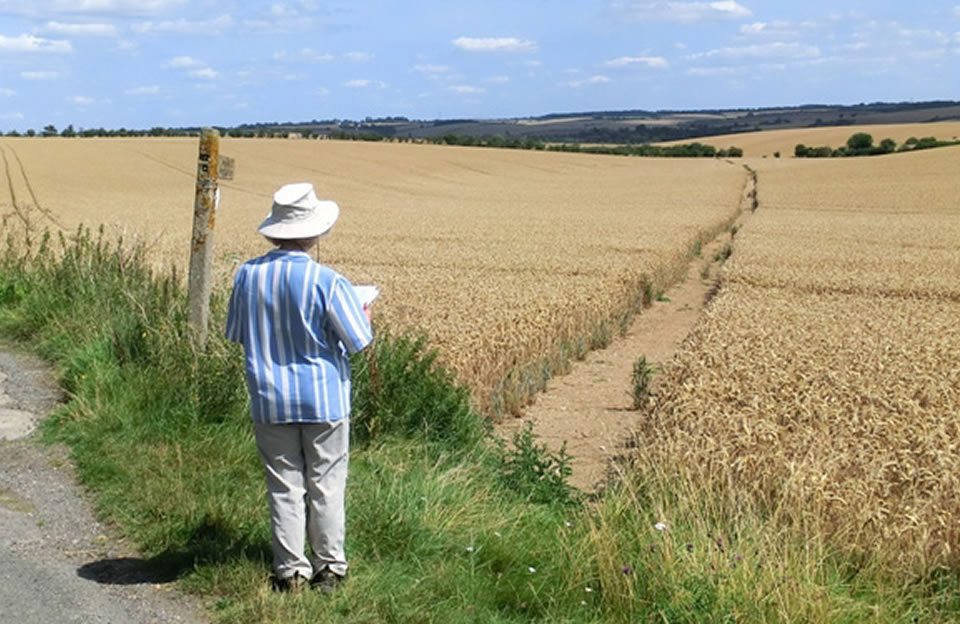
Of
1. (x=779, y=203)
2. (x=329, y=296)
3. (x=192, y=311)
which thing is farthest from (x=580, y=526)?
(x=779, y=203)

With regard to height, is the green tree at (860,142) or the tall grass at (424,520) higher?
the green tree at (860,142)

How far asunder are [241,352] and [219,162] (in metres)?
1.57

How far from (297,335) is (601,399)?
8.24 metres

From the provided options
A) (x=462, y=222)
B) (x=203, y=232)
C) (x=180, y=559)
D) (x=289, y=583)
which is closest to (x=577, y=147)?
(x=462, y=222)

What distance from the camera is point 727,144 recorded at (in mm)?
124188

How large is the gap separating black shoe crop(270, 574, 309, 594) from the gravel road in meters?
0.38

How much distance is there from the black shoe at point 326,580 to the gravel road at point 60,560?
555 millimetres

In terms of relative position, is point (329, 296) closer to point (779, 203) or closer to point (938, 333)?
point (938, 333)

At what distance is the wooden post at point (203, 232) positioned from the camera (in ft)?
25.8

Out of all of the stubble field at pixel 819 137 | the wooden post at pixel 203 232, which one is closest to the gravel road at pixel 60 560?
the wooden post at pixel 203 232

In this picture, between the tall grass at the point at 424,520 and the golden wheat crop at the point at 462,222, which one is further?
the golden wheat crop at the point at 462,222

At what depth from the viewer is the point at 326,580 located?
4.86 metres

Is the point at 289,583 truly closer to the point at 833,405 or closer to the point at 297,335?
the point at 297,335

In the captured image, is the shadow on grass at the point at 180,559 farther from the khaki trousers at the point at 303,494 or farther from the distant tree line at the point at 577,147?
the distant tree line at the point at 577,147
